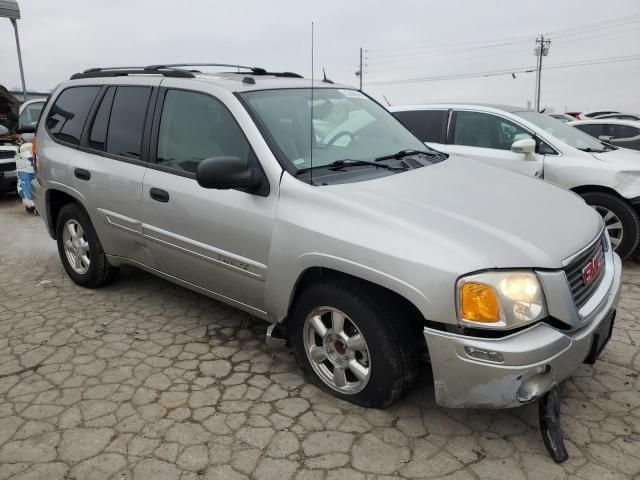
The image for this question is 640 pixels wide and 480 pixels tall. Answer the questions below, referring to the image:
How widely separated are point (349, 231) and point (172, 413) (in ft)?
4.51

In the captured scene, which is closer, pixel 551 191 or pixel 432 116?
pixel 551 191

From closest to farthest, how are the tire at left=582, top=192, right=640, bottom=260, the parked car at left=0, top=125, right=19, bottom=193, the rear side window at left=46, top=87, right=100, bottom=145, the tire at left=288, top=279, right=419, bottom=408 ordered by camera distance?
the tire at left=288, top=279, right=419, bottom=408 → the rear side window at left=46, top=87, right=100, bottom=145 → the tire at left=582, top=192, right=640, bottom=260 → the parked car at left=0, top=125, right=19, bottom=193

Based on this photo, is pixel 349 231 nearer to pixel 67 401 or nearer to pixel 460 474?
pixel 460 474

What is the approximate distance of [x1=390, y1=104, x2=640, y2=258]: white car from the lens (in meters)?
5.20

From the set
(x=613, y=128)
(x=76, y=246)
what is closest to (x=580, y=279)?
(x=76, y=246)

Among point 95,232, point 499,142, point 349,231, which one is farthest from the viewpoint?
point 499,142

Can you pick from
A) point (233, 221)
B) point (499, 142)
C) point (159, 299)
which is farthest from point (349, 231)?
point (499, 142)

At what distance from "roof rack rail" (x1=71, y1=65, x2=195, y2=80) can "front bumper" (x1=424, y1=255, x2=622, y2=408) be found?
2.47 meters

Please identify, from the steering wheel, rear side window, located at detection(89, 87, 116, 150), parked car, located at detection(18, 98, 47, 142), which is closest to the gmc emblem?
the steering wheel

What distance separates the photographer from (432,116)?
21.0 ft

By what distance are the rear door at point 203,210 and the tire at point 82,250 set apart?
0.93 metres

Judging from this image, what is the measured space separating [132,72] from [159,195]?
1236 millimetres

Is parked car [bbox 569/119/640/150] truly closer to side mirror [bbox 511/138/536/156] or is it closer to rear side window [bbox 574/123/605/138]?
rear side window [bbox 574/123/605/138]

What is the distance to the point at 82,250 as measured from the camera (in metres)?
4.56
